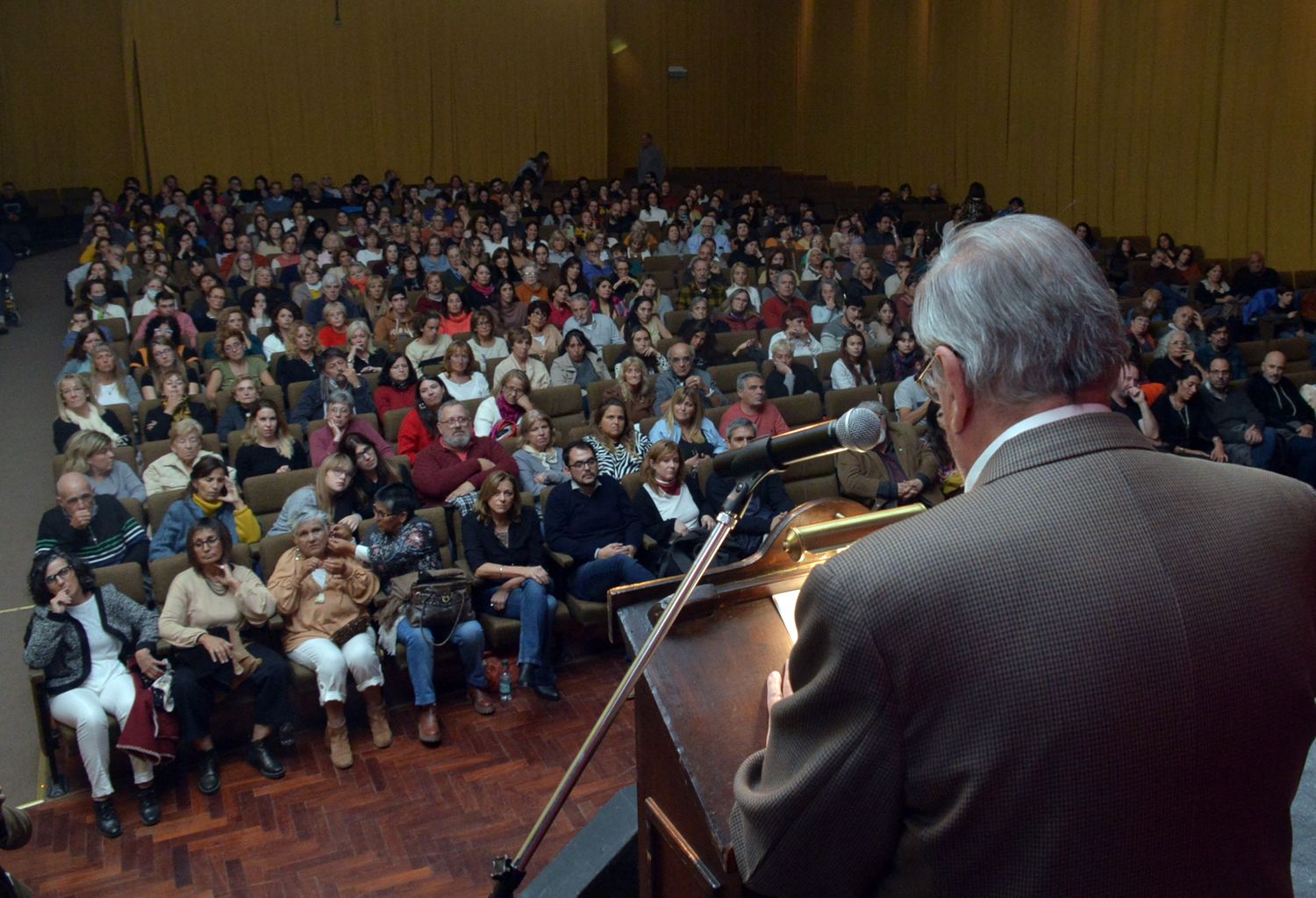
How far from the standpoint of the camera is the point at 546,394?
6.47 m

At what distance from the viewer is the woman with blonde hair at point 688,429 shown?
570cm

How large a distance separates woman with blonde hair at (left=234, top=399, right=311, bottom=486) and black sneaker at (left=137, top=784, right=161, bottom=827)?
183 cm

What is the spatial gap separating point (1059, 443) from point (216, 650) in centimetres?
342

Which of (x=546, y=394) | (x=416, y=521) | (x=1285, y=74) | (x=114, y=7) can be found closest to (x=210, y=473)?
(x=416, y=521)

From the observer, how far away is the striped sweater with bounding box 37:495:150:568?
4.45 meters

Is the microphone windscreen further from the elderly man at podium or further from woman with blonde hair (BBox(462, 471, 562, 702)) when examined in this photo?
woman with blonde hair (BBox(462, 471, 562, 702))

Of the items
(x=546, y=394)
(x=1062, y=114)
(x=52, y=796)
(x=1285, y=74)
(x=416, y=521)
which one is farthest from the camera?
(x=1062, y=114)

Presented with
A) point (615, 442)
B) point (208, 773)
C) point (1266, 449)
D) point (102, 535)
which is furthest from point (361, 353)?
point (1266, 449)

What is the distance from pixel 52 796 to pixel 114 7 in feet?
42.3

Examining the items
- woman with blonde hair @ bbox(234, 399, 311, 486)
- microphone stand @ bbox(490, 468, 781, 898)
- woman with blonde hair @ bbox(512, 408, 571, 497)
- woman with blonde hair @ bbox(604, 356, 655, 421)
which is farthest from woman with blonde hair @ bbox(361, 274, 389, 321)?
microphone stand @ bbox(490, 468, 781, 898)

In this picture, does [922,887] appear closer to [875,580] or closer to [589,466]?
[875,580]

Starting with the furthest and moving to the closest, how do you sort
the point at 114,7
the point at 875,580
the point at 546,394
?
1. the point at 114,7
2. the point at 546,394
3. the point at 875,580

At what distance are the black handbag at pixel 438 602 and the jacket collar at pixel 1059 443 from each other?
11.3 ft

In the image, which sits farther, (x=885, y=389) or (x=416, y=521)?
(x=885, y=389)
